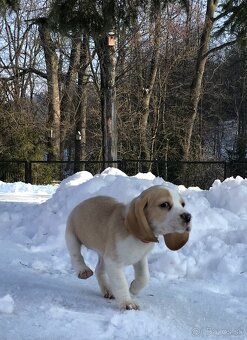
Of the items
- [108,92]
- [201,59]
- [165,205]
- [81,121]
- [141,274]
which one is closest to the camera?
[165,205]

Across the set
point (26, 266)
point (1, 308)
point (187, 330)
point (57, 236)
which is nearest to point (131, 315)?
point (187, 330)

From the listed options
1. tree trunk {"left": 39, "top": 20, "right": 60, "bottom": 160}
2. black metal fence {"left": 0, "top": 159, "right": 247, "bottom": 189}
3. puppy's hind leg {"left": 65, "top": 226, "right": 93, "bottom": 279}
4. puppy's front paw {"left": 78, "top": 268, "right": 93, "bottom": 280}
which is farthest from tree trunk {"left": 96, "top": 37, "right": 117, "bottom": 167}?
puppy's front paw {"left": 78, "top": 268, "right": 93, "bottom": 280}

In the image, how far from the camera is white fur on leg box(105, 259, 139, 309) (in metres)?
4.16

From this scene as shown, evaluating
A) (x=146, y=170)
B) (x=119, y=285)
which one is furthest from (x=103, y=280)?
(x=146, y=170)

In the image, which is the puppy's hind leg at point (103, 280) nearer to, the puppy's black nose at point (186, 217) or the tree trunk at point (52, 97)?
the puppy's black nose at point (186, 217)

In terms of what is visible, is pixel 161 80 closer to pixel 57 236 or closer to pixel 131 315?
pixel 57 236

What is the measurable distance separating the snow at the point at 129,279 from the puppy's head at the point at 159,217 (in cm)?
66

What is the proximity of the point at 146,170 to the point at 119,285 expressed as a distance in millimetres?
18181

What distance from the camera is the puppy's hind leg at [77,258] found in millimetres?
4594

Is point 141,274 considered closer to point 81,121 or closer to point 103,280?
point 103,280

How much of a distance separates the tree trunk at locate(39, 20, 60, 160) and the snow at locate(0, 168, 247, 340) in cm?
1776

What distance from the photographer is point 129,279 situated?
223 inches

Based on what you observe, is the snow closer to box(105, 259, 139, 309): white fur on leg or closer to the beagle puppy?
box(105, 259, 139, 309): white fur on leg

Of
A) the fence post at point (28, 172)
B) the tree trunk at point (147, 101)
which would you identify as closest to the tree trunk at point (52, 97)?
the tree trunk at point (147, 101)
